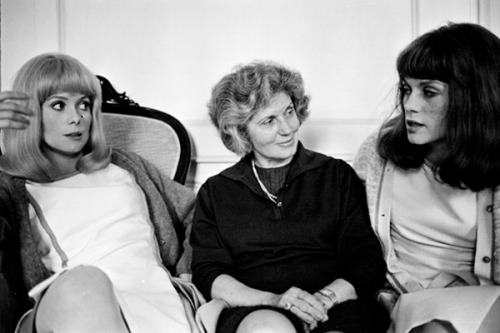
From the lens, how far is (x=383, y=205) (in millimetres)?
1779

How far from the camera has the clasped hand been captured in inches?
60.6

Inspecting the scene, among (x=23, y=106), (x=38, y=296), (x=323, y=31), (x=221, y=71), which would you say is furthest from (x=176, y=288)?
(x=323, y=31)

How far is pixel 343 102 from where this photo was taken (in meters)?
2.41

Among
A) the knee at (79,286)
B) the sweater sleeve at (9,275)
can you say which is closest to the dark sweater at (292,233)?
the knee at (79,286)

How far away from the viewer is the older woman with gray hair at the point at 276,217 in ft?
5.57

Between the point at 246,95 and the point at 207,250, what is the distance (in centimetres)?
45

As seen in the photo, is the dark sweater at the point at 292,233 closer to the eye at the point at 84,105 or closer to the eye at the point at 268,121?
the eye at the point at 268,121

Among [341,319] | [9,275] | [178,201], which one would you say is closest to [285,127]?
[178,201]

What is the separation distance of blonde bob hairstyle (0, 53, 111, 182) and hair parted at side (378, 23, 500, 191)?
93 centimetres

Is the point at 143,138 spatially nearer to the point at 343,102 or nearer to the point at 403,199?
the point at 343,102

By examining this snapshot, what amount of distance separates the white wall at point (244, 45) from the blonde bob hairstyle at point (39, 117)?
54 centimetres

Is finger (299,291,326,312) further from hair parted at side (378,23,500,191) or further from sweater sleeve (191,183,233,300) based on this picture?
hair parted at side (378,23,500,191)

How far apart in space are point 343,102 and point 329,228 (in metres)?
0.74

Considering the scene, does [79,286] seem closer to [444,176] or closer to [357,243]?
[357,243]
